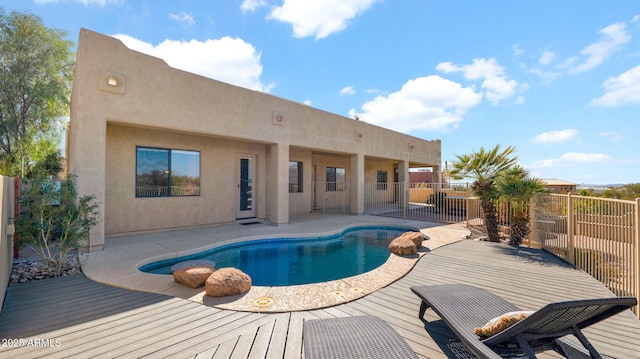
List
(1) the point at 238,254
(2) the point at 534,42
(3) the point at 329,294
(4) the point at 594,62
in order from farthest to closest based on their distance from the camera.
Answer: (4) the point at 594,62
(2) the point at 534,42
(1) the point at 238,254
(3) the point at 329,294

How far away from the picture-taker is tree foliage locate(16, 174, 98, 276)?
176 inches

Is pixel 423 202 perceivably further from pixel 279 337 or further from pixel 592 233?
pixel 279 337

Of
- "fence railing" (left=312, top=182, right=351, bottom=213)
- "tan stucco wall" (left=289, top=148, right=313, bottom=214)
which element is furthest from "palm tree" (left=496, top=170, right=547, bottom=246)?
"tan stucco wall" (left=289, top=148, right=313, bottom=214)

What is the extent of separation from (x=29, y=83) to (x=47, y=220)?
1454 cm

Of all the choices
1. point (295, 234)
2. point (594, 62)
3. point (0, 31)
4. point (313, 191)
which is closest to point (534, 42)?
point (594, 62)

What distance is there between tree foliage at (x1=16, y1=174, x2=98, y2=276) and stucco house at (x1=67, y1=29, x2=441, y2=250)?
4.44 ft

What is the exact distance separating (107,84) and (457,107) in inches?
736

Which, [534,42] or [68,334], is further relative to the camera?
[534,42]

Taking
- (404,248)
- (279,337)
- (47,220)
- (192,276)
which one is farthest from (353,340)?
(47,220)

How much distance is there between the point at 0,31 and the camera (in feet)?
41.2

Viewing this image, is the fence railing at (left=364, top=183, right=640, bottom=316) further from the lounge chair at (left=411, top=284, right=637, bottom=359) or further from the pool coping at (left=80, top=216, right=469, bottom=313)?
the lounge chair at (left=411, top=284, right=637, bottom=359)

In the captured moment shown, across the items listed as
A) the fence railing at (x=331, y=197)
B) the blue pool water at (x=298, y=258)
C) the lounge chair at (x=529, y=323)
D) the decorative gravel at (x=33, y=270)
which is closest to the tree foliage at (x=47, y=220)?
the decorative gravel at (x=33, y=270)

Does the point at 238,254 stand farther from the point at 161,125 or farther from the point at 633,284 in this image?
the point at 633,284

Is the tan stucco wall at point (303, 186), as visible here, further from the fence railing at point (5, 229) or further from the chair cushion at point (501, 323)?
the chair cushion at point (501, 323)
